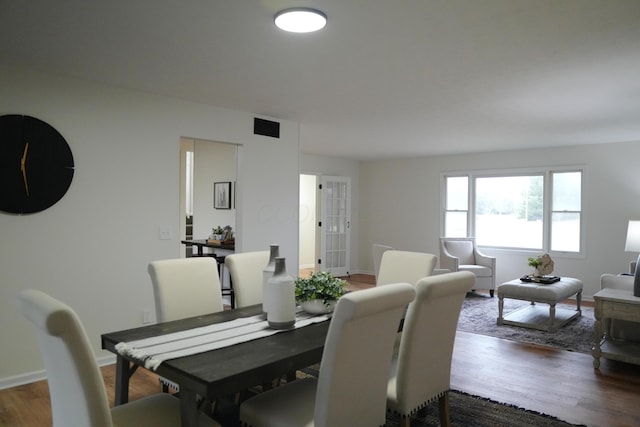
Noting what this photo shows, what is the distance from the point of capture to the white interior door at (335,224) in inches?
328

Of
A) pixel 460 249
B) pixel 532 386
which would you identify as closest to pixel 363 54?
pixel 532 386

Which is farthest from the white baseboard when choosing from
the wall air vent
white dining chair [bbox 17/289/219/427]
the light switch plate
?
the wall air vent

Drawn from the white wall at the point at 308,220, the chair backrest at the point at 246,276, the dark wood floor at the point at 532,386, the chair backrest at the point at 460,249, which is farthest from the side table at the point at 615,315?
the white wall at the point at 308,220

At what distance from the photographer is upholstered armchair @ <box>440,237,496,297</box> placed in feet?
21.9

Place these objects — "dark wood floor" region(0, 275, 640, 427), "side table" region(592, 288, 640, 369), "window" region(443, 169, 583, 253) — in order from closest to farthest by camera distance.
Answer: "dark wood floor" region(0, 275, 640, 427) → "side table" region(592, 288, 640, 369) → "window" region(443, 169, 583, 253)

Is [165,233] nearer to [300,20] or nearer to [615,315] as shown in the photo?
[300,20]

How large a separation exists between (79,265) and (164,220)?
81 centimetres

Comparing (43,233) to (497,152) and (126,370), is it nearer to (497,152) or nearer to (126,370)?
(126,370)

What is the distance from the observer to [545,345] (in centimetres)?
434

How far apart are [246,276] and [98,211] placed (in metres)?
1.53

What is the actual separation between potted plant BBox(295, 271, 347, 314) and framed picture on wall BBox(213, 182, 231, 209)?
4.16 meters

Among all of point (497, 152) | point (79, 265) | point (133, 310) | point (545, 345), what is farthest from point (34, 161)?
point (497, 152)

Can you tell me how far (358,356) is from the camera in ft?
5.68

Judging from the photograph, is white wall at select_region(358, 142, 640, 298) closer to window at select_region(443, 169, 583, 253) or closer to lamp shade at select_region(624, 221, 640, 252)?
window at select_region(443, 169, 583, 253)
